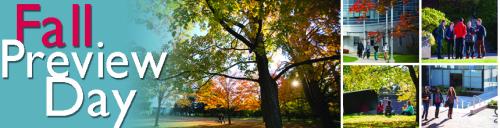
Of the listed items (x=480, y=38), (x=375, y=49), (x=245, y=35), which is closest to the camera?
(x=480, y=38)

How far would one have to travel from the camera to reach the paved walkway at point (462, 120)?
591cm

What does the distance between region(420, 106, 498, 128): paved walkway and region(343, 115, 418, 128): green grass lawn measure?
206 millimetres

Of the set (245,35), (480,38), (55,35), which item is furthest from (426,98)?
(55,35)

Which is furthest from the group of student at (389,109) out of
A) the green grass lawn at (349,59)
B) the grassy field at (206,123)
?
the grassy field at (206,123)

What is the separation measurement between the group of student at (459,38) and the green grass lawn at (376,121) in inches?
30.8

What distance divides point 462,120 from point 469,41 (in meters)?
0.83

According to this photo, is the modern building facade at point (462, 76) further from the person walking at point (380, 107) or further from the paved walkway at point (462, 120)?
the person walking at point (380, 107)

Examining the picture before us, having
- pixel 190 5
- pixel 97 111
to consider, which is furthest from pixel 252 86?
pixel 97 111

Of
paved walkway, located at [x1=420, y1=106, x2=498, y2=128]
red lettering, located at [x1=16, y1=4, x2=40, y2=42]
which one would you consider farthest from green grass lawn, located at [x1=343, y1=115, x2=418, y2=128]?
red lettering, located at [x1=16, y1=4, x2=40, y2=42]

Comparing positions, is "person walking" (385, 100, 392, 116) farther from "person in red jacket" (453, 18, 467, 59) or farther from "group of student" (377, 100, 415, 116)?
"person in red jacket" (453, 18, 467, 59)

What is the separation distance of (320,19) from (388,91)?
1103mm

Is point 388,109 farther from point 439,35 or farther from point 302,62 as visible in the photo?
point 302,62

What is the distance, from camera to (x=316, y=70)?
6.66 metres

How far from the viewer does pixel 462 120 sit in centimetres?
599
